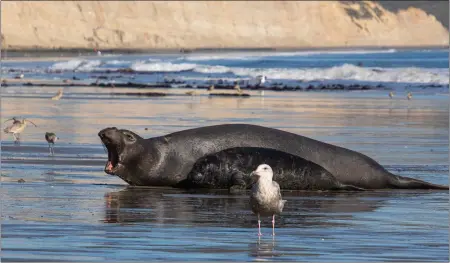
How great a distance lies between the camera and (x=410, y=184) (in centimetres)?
1166

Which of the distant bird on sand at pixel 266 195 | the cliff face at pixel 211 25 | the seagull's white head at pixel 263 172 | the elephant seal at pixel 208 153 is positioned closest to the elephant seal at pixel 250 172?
the elephant seal at pixel 208 153

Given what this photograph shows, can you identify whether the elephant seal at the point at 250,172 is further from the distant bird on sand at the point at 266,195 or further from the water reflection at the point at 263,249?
the water reflection at the point at 263,249

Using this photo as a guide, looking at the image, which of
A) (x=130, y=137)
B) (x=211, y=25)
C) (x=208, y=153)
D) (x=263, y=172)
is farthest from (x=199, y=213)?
(x=211, y=25)

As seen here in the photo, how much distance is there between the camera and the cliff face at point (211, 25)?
4577 inches

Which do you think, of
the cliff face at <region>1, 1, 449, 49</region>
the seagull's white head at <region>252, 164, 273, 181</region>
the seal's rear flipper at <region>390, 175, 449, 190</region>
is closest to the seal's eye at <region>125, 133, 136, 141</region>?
the seal's rear flipper at <region>390, 175, 449, 190</region>

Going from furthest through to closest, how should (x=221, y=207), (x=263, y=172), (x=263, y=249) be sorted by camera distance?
(x=221, y=207) < (x=263, y=172) < (x=263, y=249)

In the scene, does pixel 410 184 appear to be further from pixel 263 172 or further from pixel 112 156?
pixel 263 172

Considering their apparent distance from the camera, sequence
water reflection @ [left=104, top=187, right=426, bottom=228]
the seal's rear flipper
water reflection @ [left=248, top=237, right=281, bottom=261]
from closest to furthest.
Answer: water reflection @ [left=248, top=237, right=281, bottom=261], water reflection @ [left=104, top=187, right=426, bottom=228], the seal's rear flipper

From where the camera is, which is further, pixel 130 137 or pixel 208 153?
pixel 208 153

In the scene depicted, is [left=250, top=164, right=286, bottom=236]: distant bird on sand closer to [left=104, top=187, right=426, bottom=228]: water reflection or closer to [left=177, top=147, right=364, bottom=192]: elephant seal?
[left=104, top=187, right=426, bottom=228]: water reflection

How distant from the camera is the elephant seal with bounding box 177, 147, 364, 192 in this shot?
462 inches

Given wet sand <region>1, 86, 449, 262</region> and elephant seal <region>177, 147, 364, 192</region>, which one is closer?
wet sand <region>1, 86, 449, 262</region>

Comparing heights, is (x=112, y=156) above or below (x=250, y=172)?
above

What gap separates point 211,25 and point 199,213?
12976 centimetres
